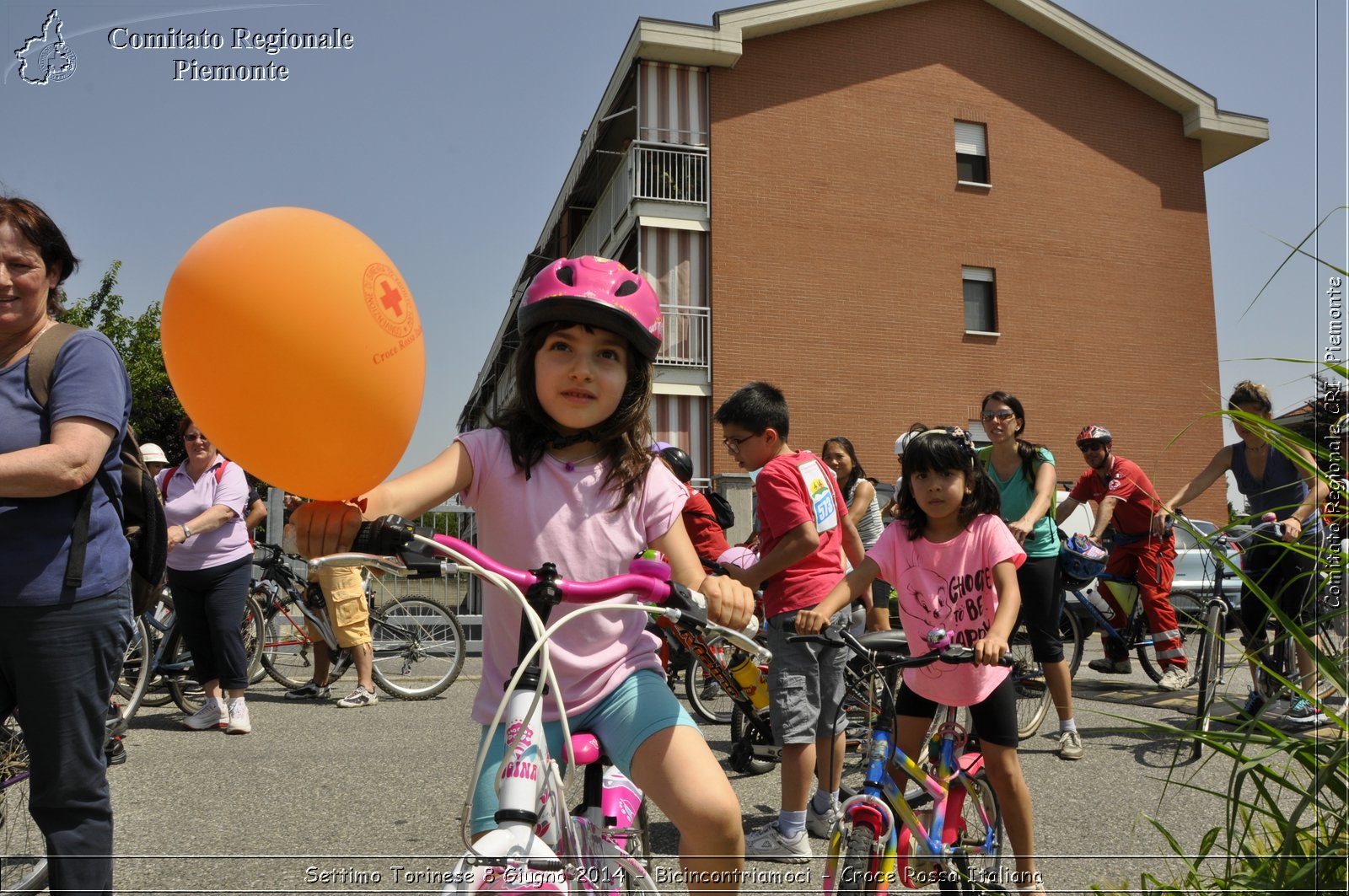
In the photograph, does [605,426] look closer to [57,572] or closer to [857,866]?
[857,866]

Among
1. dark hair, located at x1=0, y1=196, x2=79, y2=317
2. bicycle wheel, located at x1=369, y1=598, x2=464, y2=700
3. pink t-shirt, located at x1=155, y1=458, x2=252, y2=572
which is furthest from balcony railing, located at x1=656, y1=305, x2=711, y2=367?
dark hair, located at x1=0, y1=196, x2=79, y2=317

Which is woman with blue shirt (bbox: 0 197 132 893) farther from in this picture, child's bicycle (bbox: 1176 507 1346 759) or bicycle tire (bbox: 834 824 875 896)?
child's bicycle (bbox: 1176 507 1346 759)

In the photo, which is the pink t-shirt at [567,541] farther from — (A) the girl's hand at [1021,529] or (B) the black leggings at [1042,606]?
(B) the black leggings at [1042,606]

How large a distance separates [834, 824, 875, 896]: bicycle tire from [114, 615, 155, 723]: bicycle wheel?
5.52 meters

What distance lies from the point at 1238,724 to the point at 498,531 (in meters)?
1.82

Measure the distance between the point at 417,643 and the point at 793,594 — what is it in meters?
4.99

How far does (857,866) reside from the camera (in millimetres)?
2734

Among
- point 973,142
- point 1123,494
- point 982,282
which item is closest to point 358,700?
point 1123,494

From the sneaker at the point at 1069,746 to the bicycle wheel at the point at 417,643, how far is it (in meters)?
4.86

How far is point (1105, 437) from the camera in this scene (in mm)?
7121

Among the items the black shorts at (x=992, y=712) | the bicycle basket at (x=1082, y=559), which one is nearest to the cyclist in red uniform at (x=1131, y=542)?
the bicycle basket at (x=1082, y=559)

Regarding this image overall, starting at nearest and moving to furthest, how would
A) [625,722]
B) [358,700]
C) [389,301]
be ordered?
[389,301] < [625,722] < [358,700]

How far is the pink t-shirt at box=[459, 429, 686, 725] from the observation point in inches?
88.7

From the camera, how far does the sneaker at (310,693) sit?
8188 mm
